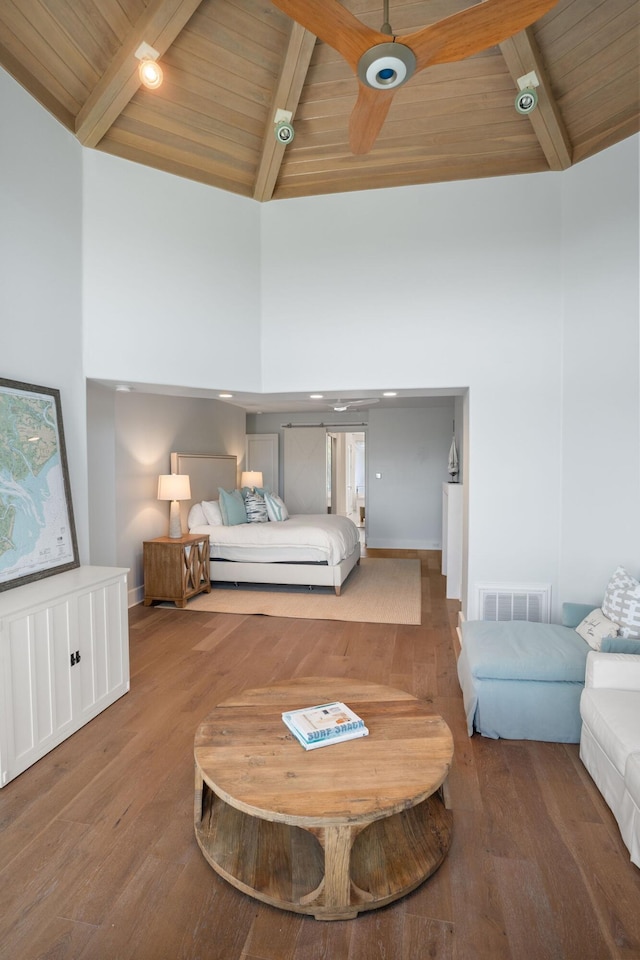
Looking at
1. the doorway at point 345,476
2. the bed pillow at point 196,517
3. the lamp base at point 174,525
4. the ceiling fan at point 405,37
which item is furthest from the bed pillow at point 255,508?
the ceiling fan at point 405,37

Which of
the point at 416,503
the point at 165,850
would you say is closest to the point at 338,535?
the point at 416,503

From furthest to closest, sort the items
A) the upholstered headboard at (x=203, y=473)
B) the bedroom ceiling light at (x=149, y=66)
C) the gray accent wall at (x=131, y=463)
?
1. the upholstered headboard at (x=203, y=473)
2. the gray accent wall at (x=131, y=463)
3. the bedroom ceiling light at (x=149, y=66)

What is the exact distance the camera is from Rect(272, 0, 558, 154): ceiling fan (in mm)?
1611

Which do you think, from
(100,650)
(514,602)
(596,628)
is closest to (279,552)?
(514,602)

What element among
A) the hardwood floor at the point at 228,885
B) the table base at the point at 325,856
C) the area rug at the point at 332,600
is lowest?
the area rug at the point at 332,600

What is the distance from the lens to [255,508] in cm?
635

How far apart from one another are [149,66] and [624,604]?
4036mm

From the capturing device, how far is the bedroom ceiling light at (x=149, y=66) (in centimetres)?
289

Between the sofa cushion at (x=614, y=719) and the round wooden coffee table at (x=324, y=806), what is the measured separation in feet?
2.25

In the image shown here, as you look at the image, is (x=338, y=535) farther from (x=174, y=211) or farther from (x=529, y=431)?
(x=174, y=211)

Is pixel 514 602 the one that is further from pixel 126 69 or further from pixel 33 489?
pixel 126 69

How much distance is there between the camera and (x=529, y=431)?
3.65 m

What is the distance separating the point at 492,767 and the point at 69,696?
214cm

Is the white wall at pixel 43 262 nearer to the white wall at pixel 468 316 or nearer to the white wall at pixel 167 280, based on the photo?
the white wall at pixel 167 280
